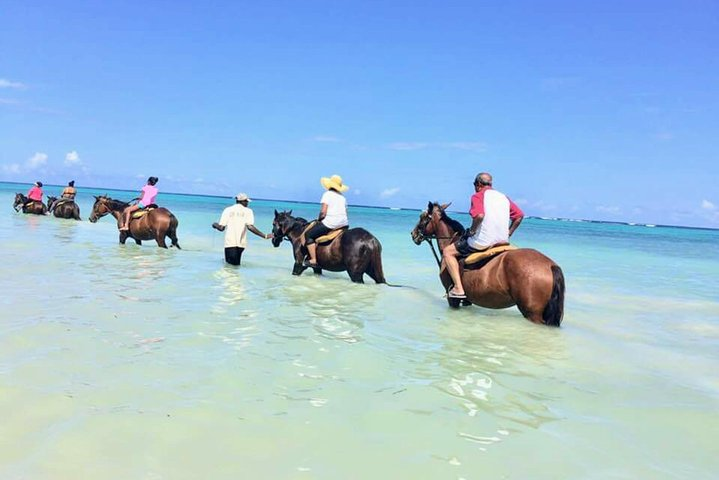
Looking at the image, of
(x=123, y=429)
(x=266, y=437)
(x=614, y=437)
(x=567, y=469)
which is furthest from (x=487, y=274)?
(x=123, y=429)

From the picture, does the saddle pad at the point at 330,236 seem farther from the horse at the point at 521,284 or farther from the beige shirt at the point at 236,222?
the horse at the point at 521,284

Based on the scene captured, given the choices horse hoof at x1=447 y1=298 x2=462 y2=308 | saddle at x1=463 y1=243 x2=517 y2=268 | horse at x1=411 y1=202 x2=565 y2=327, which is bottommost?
horse hoof at x1=447 y1=298 x2=462 y2=308

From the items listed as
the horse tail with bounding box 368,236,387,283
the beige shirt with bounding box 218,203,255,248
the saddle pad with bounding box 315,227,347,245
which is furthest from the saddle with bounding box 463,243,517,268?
the beige shirt with bounding box 218,203,255,248

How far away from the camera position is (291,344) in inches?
225

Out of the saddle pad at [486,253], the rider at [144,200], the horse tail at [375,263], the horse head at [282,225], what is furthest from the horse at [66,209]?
the saddle pad at [486,253]

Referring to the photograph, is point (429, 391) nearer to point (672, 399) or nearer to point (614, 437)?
point (614, 437)

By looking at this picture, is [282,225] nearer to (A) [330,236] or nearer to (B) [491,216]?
(A) [330,236]

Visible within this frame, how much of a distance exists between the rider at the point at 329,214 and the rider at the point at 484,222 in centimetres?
369

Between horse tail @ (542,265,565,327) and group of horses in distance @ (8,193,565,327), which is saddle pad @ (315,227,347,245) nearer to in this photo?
group of horses in distance @ (8,193,565,327)

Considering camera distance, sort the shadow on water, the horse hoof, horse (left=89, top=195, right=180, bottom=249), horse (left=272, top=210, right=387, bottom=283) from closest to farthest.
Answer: the shadow on water → the horse hoof → horse (left=272, top=210, right=387, bottom=283) → horse (left=89, top=195, right=180, bottom=249)

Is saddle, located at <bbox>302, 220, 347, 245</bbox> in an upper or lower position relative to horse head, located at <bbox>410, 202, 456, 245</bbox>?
lower

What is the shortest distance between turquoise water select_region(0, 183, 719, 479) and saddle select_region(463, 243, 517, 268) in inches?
36.4

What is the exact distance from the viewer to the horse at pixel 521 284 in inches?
271

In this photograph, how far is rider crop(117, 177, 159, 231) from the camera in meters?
14.8
